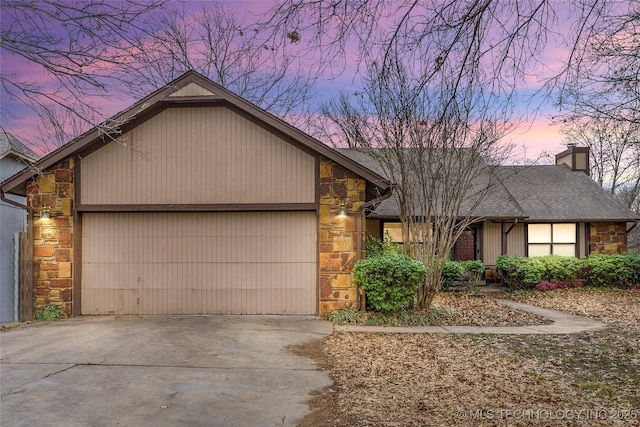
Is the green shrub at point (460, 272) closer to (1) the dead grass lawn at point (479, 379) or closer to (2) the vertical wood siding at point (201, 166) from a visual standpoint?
(1) the dead grass lawn at point (479, 379)

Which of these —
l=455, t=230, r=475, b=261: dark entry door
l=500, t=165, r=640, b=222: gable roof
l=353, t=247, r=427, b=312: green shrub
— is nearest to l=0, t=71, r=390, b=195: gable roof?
l=353, t=247, r=427, b=312: green shrub

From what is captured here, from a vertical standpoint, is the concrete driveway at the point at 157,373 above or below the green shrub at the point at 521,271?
below

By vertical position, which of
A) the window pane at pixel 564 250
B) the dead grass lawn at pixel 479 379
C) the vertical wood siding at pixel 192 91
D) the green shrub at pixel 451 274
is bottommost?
the dead grass lawn at pixel 479 379

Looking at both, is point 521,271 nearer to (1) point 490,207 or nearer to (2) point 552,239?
(1) point 490,207

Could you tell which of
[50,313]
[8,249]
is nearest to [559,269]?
[50,313]

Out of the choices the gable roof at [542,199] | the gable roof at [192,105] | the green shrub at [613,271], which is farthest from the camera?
the gable roof at [542,199]

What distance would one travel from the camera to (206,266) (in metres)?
10.5

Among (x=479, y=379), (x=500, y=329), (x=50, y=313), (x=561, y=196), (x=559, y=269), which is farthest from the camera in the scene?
(x=561, y=196)

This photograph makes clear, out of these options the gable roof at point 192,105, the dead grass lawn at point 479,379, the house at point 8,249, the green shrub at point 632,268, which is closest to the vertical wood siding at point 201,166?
the gable roof at point 192,105

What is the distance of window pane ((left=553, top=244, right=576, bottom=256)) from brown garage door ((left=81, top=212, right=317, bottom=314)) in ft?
37.8

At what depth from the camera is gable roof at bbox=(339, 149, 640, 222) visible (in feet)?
53.2

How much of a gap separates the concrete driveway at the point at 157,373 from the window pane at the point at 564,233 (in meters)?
12.0

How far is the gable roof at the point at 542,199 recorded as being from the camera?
16.2 m

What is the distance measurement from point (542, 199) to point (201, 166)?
13.5m
